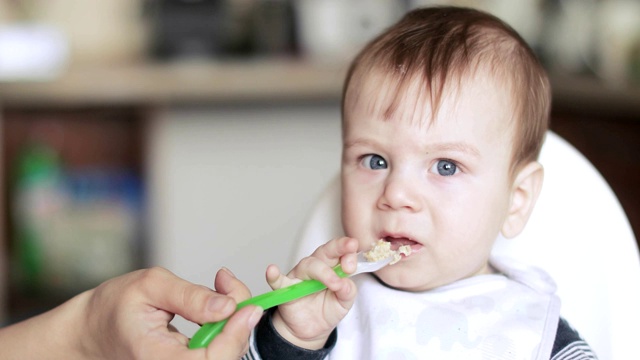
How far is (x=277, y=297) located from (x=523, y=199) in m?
0.44

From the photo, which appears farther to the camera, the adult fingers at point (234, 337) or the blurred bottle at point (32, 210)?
the blurred bottle at point (32, 210)

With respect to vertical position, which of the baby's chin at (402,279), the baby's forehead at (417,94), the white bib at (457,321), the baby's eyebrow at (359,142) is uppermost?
the baby's forehead at (417,94)

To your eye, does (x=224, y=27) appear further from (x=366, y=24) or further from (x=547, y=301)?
(x=547, y=301)

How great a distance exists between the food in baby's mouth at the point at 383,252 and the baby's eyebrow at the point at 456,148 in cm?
12

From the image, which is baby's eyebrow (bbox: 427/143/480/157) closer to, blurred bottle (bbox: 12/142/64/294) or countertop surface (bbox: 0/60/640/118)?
countertop surface (bbox: 0/60/640/118)

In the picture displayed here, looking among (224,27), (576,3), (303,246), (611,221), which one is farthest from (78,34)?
(611,221)

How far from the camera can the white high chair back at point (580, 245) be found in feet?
4.00

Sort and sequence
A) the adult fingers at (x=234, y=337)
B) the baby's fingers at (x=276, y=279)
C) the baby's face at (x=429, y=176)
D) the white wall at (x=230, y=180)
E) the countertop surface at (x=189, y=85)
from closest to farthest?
1. the adult fingers at (x=234, y=337)
2. the baby's fingers at (x=276, y=279)
3. the baby's face at (x=429, y=176)
4. the countertop surface at (x=189, y=85)
5. the white wall at (x=230, y=180)

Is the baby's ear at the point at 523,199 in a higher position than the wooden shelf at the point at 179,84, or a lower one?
higher

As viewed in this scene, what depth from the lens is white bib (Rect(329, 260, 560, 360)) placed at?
1.14 meters

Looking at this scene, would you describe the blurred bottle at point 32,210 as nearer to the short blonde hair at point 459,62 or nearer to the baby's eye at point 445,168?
the short blonde hair at point 459,62

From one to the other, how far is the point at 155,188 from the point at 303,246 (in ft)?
6.46

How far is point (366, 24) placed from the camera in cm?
320

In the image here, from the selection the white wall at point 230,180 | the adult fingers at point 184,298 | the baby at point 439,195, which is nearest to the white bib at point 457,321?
the baby at point 439,195
